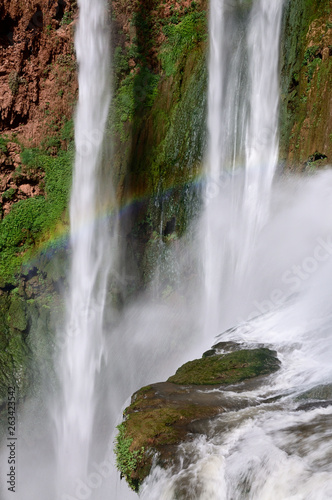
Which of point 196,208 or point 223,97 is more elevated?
point 223,97

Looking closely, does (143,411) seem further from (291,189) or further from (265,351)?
(291,189)

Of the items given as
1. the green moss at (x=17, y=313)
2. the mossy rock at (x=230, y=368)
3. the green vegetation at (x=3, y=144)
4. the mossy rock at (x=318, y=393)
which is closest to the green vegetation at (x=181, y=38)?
the green vegetation at (x=3, y=144)

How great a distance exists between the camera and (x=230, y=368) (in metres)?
6.45

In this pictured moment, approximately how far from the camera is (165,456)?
14.6 feet

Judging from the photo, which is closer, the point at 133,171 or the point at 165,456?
the point at 165,456

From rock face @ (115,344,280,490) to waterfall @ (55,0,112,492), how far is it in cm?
556

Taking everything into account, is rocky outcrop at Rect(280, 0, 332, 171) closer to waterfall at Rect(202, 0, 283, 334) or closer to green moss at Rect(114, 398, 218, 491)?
waterfall at Rect(202, 0, 283, 334)

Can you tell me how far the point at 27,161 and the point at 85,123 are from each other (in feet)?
7.30

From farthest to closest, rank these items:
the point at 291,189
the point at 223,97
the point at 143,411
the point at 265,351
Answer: the point at 223,97
the point at 291,189
the point at 265,351
the point at 143,411

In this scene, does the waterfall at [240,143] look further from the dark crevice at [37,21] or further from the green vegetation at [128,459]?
the dark crevice at [37,21]

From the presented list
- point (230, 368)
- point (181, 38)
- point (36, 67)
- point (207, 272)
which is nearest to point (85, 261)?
point (207, 272)

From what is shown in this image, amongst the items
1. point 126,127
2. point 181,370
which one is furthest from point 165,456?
point 126,127

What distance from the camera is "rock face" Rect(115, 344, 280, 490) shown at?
465cm

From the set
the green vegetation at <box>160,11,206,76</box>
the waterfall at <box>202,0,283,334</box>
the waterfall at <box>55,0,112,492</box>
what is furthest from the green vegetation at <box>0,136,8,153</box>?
the waterfall at <box>202,0,283,334</box>
